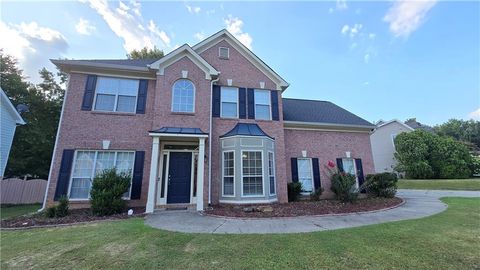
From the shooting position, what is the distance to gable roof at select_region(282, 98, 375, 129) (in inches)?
504

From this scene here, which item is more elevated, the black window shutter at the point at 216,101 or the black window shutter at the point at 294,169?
the black window shutter at the point at 216,101

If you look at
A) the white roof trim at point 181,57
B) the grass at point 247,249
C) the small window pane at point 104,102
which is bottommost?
the grass at point 247,249

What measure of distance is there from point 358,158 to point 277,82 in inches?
276

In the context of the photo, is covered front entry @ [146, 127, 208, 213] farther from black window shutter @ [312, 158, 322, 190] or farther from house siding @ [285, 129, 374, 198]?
black window shutter @ [312, 158, 322, 190]

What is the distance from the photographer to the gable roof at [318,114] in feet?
42.0

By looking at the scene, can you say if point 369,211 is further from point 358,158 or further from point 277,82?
point 277,82

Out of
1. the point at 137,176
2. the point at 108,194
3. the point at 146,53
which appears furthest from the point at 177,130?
the point at 146,53

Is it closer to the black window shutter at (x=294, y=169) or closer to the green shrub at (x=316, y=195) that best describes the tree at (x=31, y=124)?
the black window shutter at (x=294, y=169)

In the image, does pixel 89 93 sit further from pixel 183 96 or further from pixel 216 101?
pixel 216 101

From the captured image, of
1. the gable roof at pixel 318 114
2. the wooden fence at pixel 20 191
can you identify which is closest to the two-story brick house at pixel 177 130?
the gable roof at pixel 318 114

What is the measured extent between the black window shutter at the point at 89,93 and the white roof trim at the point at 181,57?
288 cm

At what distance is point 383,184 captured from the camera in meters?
11.5

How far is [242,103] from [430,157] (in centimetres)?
2279

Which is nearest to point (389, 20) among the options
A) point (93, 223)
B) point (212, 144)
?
point (212, 144)
